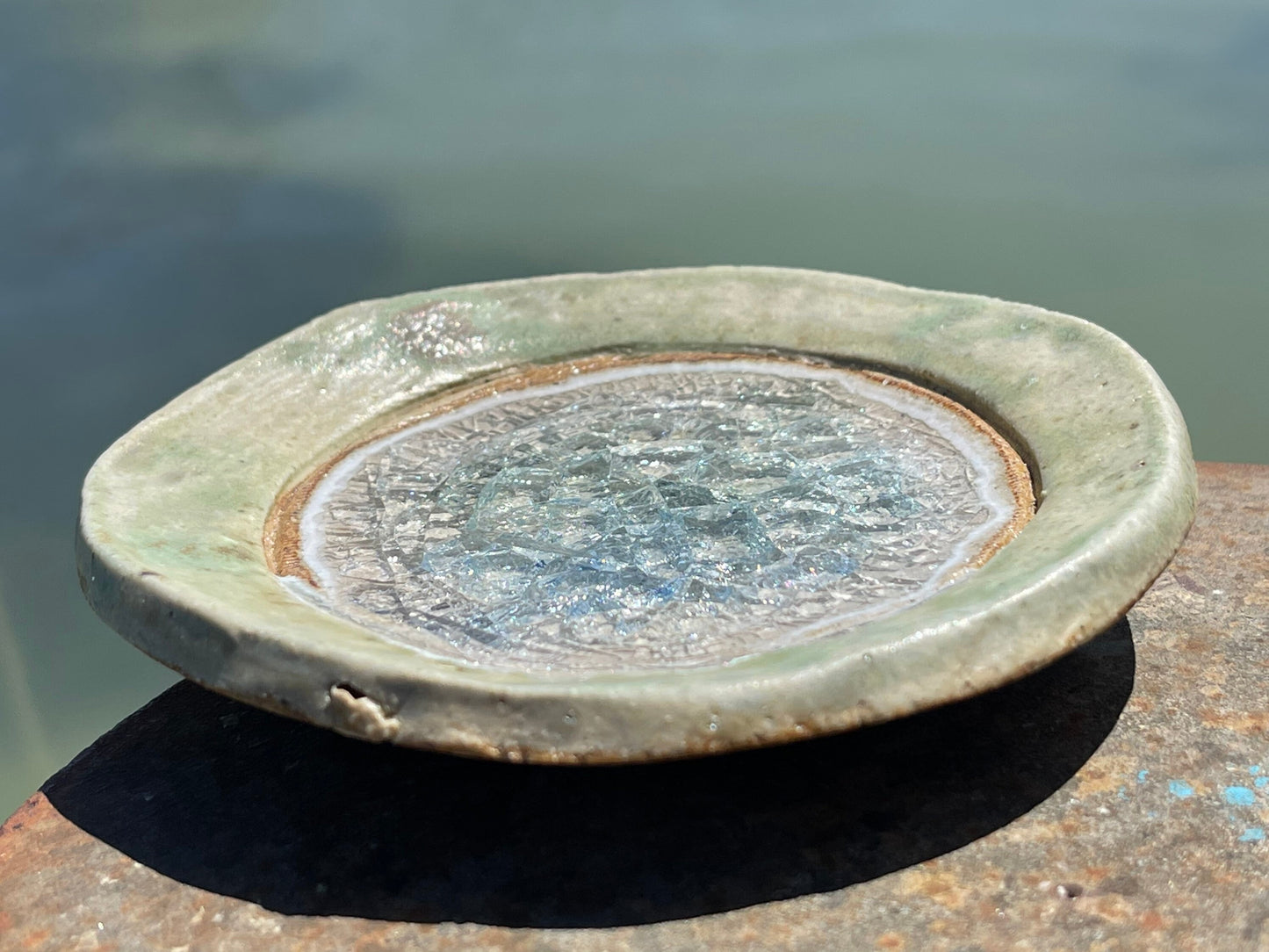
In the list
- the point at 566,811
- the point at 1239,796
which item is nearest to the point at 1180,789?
the point at 1239,796

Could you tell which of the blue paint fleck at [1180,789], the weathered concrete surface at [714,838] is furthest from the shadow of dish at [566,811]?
the blue paint fleck at [1180,789]

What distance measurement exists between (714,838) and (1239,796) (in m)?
0.70

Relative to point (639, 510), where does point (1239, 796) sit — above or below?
below

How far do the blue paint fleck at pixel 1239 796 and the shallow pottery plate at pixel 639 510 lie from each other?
12.0 inches

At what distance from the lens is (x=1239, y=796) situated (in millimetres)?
1675

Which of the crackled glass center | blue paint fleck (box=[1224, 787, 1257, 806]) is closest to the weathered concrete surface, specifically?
blue paint fleck (box=[1224, 787, 1257, 806])

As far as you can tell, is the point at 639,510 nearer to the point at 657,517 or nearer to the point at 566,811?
the point at 657,517

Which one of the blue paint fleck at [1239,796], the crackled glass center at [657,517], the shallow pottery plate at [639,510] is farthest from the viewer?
the crackled glass center at [657,517]

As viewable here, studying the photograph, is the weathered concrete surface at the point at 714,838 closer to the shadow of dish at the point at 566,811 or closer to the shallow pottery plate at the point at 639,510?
the shadow of dish at the point at 566,811

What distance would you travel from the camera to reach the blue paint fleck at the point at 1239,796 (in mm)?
1660

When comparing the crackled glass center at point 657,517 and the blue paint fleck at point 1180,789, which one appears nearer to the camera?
the blue paint fleck at point 1180,789

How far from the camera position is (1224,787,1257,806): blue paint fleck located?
1660 mm

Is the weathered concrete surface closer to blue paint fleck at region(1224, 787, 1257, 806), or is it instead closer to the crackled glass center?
blue paint fleck at region(1224, 787, 1257, 806)

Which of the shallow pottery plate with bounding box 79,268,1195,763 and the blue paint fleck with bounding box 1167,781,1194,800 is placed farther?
the blue paint fleck with bounding box 1167,781,1194,800
